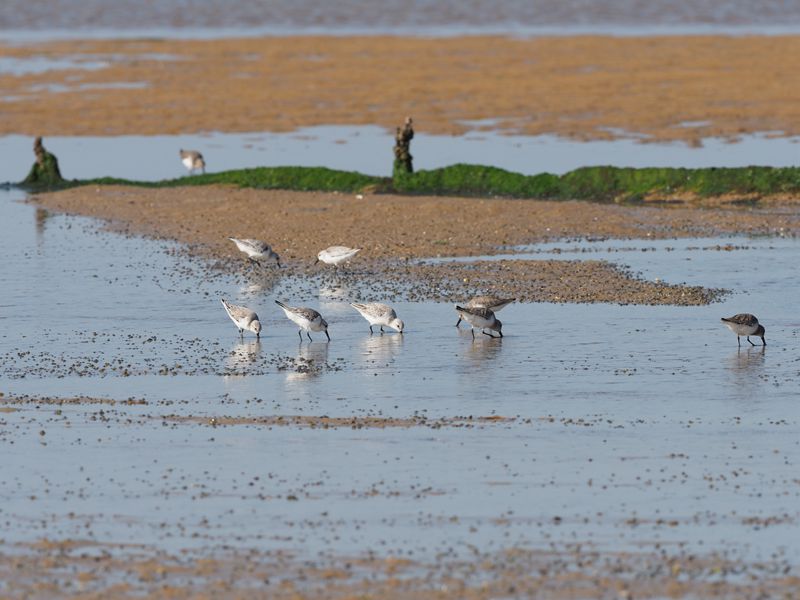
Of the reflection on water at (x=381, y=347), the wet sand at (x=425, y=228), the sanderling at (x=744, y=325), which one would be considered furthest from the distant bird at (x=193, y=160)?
the sanderling at (x=744, y=325)

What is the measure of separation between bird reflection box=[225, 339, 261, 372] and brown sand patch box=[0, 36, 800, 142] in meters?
27.1

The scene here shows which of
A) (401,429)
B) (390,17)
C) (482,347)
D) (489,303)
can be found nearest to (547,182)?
(489,303)

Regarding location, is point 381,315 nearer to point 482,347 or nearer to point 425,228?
point 482,347

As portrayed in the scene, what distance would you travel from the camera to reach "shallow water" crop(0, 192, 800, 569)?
1588 cm

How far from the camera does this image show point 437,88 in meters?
61.8

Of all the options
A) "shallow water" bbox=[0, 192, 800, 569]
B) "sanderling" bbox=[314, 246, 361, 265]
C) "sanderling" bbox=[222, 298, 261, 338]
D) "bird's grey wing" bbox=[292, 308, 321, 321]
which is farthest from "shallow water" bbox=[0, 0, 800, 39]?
"bird's grey wing" bbox=[292, 308, 321, 321]

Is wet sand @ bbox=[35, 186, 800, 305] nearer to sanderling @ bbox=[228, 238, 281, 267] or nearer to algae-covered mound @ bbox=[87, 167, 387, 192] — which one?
sanderling @ bbox=[228, 238, 281, 267]

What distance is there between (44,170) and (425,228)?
13.4 meters

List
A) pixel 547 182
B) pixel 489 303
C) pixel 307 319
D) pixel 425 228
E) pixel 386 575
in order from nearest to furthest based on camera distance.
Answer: pixel 386 575
pixel 307 319
pixel 489 303
pixel 425 228
pixel 547 182

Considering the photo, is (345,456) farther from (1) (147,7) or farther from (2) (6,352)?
(1) (147,7)

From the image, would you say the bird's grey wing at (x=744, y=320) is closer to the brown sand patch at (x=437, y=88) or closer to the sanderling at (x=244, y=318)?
A: the sanderling at (x=244, y=318)

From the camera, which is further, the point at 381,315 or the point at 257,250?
the point at 257,250

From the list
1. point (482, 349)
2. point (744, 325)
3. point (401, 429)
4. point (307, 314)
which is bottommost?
point (401, 429)

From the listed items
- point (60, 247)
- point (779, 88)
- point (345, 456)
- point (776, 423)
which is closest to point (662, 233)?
point (60, 247)
